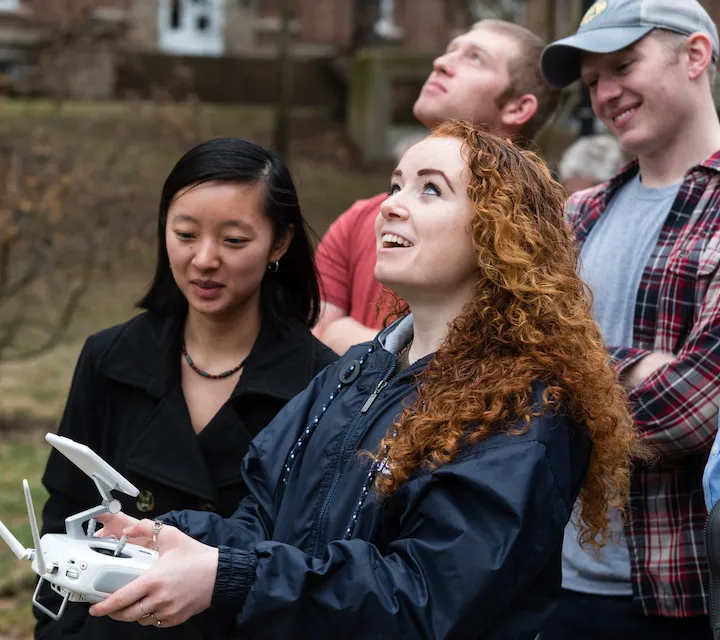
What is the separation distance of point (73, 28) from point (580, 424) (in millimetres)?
10489

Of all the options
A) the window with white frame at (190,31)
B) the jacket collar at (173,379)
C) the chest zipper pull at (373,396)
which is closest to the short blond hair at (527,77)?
the jacket collar at (173,379)

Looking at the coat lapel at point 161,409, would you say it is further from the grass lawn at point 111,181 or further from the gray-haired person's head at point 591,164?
the gray-haired person's head at point 591,164

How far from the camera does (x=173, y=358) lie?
3004mm

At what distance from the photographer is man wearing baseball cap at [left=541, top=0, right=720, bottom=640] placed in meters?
2.69

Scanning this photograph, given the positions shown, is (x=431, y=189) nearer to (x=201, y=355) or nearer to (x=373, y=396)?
(x=373, y=396)

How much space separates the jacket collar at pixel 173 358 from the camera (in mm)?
2910

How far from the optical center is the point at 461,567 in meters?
1.94

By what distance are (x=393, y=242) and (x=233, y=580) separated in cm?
75

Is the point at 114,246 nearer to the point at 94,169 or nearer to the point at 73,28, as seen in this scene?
the point at 94,169

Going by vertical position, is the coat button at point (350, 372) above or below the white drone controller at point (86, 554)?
above

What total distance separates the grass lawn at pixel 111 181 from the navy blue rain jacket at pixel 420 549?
3.55m

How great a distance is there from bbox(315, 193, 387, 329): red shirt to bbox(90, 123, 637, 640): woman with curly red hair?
38.0 inches

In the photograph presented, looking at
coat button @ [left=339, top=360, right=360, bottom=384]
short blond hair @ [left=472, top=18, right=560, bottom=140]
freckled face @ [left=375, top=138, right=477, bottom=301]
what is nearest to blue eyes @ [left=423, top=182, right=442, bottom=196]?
freckled face @ [left=375, top=138, right=477, bottom=301]

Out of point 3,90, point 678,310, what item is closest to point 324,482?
point 678,310
